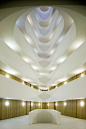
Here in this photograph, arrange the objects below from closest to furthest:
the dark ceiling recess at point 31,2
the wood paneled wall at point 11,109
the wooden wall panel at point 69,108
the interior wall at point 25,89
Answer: the dark ceiling recess at point 31,2 < the interior wall at point 25,89 < the wood paneled wall at point 11,109 < the wooden wall panel at point 69,108

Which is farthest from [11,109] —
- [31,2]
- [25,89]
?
[31,2]

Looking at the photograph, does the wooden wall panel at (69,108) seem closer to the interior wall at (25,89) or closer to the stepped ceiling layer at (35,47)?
the interior wall at (25,89)

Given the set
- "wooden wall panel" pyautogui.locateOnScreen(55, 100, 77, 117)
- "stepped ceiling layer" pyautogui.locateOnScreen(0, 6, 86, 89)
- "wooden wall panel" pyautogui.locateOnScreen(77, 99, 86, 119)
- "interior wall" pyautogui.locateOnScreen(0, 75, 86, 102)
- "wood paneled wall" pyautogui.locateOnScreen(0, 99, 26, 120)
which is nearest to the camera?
"stepped ceiling layer" pyautogui.locateOnScreen(0, 6, 86, 89)

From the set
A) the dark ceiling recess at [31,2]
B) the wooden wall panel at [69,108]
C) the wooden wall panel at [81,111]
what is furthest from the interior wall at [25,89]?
the dark ceiling recess at [31,2]

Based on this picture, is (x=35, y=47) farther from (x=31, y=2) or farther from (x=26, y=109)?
(x=31, y=2)

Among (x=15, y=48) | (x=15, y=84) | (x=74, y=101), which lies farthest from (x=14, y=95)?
(x=74, y=101)

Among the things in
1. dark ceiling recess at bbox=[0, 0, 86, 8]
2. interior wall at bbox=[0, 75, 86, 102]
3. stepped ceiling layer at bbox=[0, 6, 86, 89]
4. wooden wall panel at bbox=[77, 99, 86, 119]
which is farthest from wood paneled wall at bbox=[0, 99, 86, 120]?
dark ceiling recess at bbox=[0, 0, 86, 8]

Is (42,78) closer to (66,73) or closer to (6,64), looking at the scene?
(66,73)

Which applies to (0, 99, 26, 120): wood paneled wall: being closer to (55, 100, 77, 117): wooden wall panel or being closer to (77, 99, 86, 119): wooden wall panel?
(55, 100, 77, 117): wooden wall panel

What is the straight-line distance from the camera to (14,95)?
1622 centimetres

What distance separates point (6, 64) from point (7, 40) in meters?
2.61

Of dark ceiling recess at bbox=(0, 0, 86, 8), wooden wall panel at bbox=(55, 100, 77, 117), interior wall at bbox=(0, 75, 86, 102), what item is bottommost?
wooden wall panel at bbox=(55, 100, 77, 117)

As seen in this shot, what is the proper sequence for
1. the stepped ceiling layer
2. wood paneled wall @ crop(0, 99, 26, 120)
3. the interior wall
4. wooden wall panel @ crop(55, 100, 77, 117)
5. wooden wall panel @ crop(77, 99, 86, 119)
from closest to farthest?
the stepped ceiling layer
the interior wall
wood paneled wall @ crop(0, 99, 26, 120)
wooden wall panel @ crop(77, 99, 86, 119)
wooden wall panel @ crop(55, 100, 77, 117)

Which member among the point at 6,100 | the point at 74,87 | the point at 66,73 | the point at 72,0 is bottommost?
the point at 6,100
